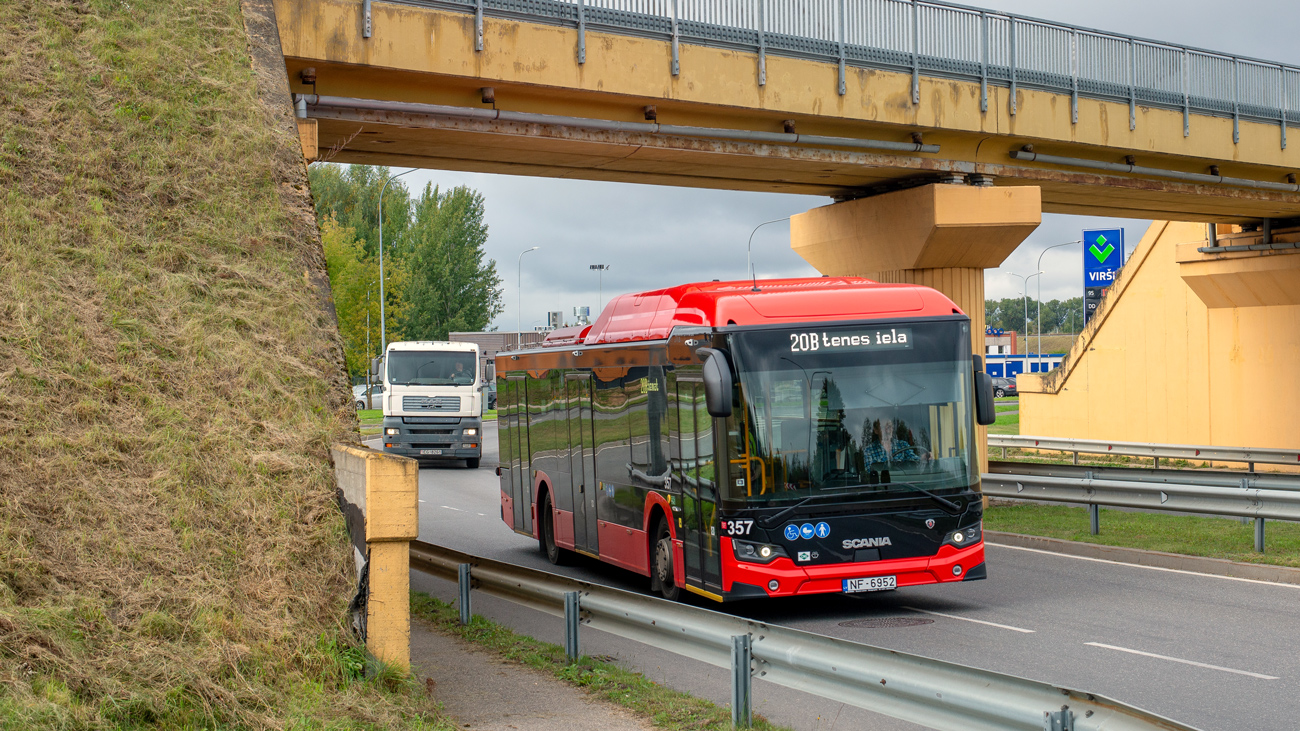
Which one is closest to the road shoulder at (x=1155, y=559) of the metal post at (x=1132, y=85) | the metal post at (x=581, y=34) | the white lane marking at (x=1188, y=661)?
the white lane marking at (x=1188, y=661)

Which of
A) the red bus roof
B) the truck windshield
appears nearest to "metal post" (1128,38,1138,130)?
the red bus roof

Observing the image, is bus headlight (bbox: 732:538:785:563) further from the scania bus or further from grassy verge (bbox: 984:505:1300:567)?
grassy verge (bbox: 984:505:1300:567)

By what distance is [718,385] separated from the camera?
10.0 m

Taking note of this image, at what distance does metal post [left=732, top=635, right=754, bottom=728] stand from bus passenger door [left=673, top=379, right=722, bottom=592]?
11.7 feet

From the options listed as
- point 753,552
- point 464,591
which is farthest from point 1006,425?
point 464,591

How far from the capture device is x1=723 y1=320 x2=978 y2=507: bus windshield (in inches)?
413

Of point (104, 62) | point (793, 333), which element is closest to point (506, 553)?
point (793, 333)

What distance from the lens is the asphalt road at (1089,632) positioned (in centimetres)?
789

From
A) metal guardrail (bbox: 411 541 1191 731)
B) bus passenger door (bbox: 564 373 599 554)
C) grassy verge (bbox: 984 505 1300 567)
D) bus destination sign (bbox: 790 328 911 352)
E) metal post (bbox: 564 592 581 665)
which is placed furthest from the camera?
grassy verge (bbox: 984 505 1300 567)

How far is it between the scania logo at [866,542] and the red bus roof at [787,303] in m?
1.99

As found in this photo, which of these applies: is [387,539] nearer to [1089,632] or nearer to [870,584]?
[870,584]

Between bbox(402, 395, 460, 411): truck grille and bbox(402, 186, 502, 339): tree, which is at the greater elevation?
bbox(402, 186, 502, 339): tree

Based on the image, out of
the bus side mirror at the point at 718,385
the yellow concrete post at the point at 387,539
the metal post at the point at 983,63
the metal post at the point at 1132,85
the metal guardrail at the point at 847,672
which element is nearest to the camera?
the metal guardrail at the point at 847,672

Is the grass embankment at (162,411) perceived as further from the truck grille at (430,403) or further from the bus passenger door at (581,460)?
the truck grille at (430,403)
